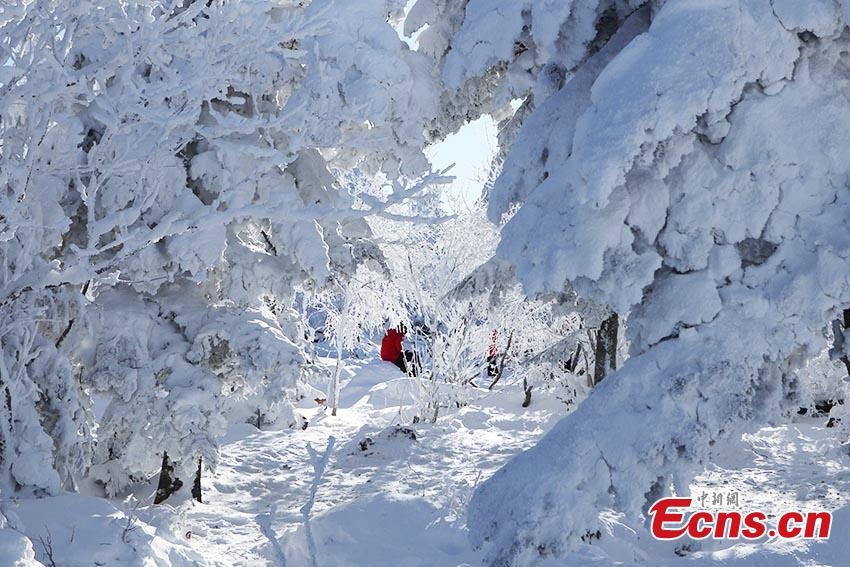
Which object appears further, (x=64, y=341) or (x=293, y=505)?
(x=293, y=505)

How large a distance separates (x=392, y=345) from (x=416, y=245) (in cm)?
1706

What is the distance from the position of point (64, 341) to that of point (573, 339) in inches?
336

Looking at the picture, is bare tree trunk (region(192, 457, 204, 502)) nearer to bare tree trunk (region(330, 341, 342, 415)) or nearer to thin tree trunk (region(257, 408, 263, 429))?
thin tree trunk (region(257, 408, 263, 429))

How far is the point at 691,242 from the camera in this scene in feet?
15.1

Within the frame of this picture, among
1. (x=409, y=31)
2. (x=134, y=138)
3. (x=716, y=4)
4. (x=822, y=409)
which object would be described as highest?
(x=409, y=31)

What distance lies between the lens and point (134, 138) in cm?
670

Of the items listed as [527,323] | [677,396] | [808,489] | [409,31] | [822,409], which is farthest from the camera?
[527,323]

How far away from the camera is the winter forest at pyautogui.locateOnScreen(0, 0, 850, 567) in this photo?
14.5ft

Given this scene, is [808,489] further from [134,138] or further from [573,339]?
[134,138]

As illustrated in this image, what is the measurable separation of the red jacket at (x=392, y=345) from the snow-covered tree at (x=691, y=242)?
2022 centimetres

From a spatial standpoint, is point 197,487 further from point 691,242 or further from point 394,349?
point 394,349

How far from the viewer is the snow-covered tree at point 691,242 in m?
4.32

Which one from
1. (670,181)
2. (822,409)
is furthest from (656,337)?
(822,409)

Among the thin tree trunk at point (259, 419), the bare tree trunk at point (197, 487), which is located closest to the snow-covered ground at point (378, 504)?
the bare tree trunk at point (197, 487)
